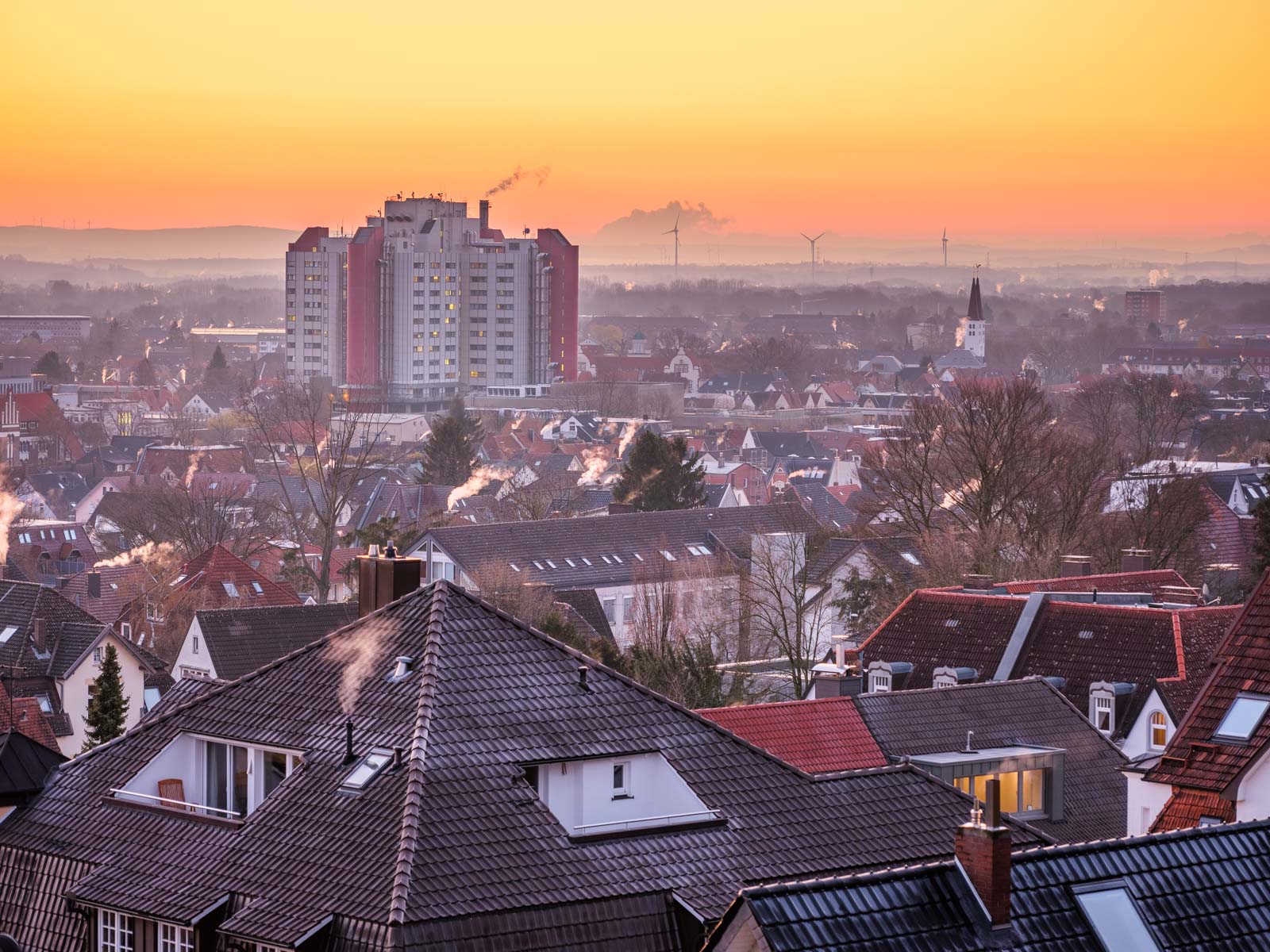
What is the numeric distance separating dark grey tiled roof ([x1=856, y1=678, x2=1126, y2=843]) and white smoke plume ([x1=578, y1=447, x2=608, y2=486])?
86.9m

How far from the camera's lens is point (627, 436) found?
164875 millimetres

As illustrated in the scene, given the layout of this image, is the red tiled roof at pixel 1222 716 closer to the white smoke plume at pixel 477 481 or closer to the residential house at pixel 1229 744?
the residential house at pixel 1229 744

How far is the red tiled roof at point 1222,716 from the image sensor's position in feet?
74.2

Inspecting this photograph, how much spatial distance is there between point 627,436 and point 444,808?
482 ft

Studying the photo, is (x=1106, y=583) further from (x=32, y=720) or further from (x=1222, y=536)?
(x=1222, y=536)

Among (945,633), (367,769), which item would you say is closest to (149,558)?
(945,633)

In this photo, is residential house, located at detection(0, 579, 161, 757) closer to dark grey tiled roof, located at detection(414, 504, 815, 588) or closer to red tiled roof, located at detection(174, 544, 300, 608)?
red tiled roof, located at detection(174, 544, 300, 608)

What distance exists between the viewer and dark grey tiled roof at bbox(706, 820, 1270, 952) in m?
13.3

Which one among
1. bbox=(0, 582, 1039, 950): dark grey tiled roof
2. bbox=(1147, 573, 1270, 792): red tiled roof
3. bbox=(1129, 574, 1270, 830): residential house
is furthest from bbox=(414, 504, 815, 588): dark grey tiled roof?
bbox=(0, 582, 1039, 950): dark grey tiled roof

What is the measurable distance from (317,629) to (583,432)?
399 ft

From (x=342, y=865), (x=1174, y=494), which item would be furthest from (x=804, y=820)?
(x=1174, y=494)

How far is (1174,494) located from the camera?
2457 inches

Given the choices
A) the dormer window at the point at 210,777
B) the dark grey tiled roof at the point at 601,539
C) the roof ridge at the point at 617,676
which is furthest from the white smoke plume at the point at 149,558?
the roof ridge at the point at 617,676

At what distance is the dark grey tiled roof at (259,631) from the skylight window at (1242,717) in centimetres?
3332
